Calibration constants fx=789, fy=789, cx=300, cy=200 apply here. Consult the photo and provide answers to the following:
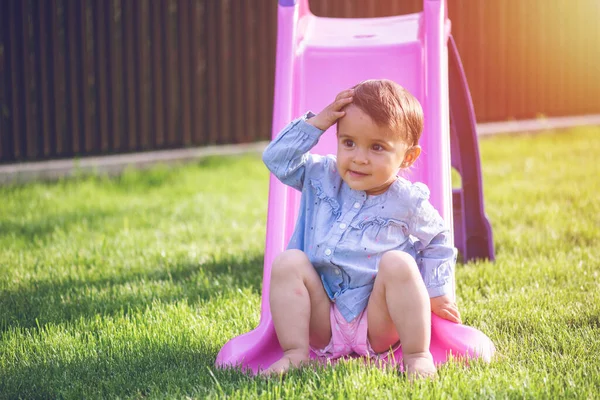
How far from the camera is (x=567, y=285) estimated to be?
11.8 ft

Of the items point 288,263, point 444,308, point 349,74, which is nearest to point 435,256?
point 444,308

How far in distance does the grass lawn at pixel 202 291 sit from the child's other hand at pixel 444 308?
23cm

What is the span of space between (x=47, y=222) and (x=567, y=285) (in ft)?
10.7

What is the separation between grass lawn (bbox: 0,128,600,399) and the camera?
8.56ft

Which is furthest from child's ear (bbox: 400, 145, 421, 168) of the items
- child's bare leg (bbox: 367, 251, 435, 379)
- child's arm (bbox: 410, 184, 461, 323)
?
child's bare leg (bbox: 367, 251, 435, 379)

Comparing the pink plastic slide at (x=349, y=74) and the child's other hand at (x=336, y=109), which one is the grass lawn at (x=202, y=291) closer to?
the pink plastic slide at (x=349, y=74)

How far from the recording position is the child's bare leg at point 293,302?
274 centimetres

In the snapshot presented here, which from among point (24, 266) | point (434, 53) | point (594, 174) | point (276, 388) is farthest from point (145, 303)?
point (594, 174)

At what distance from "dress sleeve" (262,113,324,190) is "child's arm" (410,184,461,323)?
0.43 metres

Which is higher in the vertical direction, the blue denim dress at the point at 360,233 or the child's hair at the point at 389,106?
the child's hair at the point at 389,106

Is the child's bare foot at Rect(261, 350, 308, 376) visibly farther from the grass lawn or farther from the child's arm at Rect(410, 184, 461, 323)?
the child's arm at Rect(410, 184, 461, 323)

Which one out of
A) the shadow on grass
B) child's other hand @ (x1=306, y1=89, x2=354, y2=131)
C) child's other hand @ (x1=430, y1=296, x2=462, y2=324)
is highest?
child's other hand @ (x1=306, y1=89, x2=354, y2=131)

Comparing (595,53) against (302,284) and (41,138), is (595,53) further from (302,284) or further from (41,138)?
(302,284)

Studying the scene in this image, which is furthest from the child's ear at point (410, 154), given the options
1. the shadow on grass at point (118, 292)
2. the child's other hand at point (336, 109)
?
the shadow on grass at point (118, 292)
